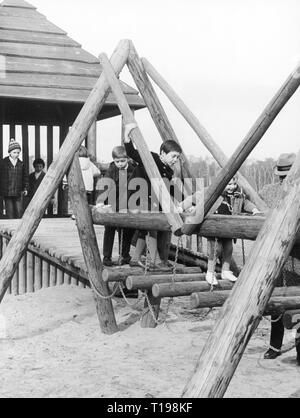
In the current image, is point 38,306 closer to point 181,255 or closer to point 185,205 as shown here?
point 181,255

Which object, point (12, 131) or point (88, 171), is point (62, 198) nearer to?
point (12, 131)

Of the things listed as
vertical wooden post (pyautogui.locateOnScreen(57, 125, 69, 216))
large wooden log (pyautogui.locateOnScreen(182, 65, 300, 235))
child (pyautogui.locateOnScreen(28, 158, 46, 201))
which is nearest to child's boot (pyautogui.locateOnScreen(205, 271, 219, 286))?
large wooden log (pyautogui.locateOnScreen(182, 65, 300, 235))

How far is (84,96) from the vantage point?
38.4 ft

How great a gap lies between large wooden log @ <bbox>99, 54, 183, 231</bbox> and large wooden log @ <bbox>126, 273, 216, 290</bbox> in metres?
0.78

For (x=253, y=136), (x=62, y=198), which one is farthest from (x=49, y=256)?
(x=62, y=198)

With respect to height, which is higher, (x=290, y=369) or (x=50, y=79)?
(x=50, y=79)

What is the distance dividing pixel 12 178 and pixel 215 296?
23.9ft

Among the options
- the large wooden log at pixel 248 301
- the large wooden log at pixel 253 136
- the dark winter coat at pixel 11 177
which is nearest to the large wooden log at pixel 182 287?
the large wooden log at pixel 253 136

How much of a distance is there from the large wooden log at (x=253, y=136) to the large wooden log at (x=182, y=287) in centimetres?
112

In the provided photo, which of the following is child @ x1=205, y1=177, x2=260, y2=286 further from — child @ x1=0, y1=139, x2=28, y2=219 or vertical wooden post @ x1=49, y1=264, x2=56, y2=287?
child @ x1=0, y1=139, x2=28, y2=219

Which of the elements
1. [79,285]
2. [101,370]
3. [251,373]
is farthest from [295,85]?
[79,285]

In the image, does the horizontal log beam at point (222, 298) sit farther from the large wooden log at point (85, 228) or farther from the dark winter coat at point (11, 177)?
the dark winter coat at point (11, 177)

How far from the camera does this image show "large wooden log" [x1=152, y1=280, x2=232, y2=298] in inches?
210
